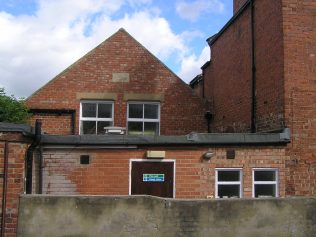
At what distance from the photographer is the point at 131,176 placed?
38.6 feet

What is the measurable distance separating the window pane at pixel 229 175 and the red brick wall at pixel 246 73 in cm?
165

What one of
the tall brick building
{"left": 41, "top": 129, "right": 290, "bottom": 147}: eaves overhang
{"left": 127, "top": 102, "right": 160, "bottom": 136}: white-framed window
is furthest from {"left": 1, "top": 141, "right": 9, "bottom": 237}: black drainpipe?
{"left": 127, "top": 102, "right": 160, "bottom": 136}: white-framed window

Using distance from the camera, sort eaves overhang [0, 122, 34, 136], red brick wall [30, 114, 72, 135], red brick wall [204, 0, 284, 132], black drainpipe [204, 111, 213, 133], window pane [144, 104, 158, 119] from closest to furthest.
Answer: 1. eaves overhang [0, 122, 34, 136]
2. red brick wall [204, 0, 284, 132]
3. red brick wall [30, 114, 72, 135]
4. window pane [144, 104, 158, 119]
5. black drainpipe [204, 111, 213, 133]

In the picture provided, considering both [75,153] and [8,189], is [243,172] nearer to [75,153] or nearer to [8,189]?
[75,153]

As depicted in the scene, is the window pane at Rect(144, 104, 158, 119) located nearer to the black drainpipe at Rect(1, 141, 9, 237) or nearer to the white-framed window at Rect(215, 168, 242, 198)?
the white-framed window at Rect(215, 168, 242, 198)

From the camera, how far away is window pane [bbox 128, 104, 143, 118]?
17.2m

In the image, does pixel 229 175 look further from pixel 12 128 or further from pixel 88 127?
pixel 88 127

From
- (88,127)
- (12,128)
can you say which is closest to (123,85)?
(88,127)

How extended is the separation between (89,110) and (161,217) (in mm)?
9610

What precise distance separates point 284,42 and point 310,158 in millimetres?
3071

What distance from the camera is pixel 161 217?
808cm

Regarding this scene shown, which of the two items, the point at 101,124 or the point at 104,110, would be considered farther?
the point at 104,110

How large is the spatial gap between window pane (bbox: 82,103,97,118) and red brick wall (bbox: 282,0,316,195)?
7.77 metres

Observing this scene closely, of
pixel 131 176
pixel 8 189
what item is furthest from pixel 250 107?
pixel 8 189
